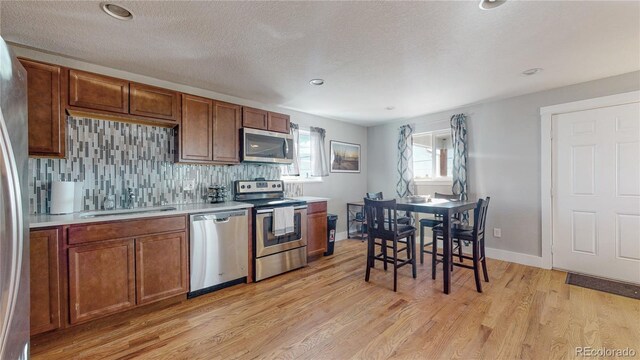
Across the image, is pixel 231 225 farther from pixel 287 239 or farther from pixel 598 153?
pixel 598 153

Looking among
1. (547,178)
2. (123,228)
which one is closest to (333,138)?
(547,178)

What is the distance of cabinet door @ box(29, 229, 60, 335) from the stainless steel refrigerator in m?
0.87

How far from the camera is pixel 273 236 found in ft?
10.5

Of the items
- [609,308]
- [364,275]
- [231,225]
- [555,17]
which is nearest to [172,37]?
[231,225]

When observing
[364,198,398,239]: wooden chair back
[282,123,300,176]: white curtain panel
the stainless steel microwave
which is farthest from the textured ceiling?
[364,198,398,239]: wooden chair back

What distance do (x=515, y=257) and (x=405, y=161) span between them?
2150 millimetres

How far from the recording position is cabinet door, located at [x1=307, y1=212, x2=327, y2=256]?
3.73 m

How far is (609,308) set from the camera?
7.78 ft

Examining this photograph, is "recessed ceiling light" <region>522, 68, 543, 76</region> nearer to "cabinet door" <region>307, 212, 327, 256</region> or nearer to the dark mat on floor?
the dark mat on floor

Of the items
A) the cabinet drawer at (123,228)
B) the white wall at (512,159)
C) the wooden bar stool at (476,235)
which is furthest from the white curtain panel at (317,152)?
the cabinet drawer at (123,228)

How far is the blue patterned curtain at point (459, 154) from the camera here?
157 inches

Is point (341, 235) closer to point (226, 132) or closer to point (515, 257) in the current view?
point (515, 257)

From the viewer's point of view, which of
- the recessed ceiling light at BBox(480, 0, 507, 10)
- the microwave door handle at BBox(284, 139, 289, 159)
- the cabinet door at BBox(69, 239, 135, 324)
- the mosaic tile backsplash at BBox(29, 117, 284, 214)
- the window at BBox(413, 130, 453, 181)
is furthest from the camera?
the window at BBox(413, 130, 453, 181)

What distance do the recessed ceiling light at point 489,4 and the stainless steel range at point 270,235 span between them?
260cm
